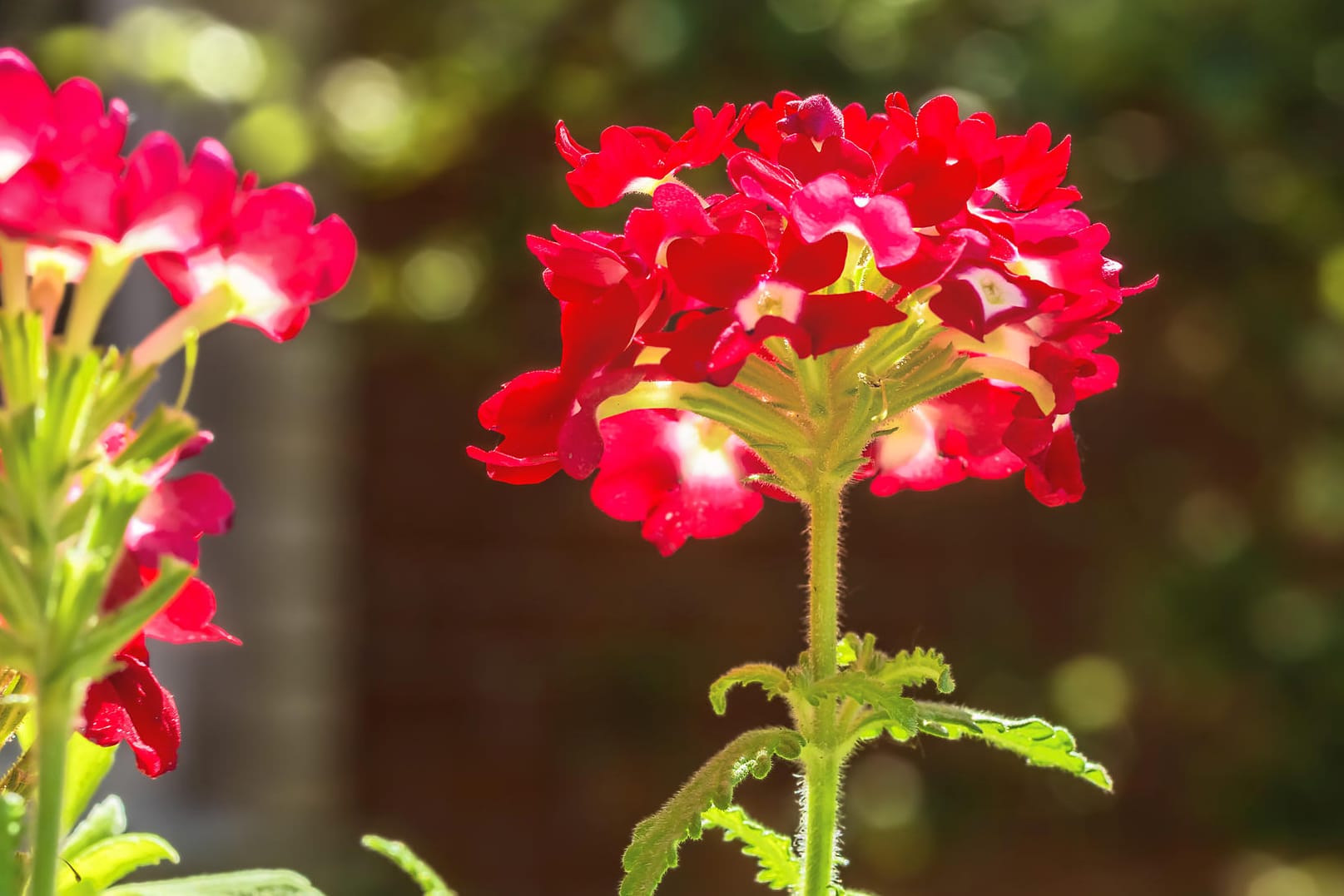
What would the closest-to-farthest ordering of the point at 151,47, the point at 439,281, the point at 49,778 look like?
the point at 49,778
the point at 151,47
the point at 439,281

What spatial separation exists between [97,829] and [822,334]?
320 mm

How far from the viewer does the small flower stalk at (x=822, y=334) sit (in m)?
0.50

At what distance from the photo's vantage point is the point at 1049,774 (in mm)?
3428

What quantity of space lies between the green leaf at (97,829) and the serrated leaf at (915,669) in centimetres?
28

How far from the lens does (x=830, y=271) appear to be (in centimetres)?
50

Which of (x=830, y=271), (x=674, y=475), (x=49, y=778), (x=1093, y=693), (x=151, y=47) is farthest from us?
(x=1093, y=693)

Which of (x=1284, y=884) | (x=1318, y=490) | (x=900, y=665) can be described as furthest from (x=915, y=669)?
(x=1284, y=884)

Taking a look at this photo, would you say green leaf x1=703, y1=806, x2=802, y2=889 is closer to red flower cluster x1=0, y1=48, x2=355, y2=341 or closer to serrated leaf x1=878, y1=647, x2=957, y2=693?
serrated leaf x1=878, y1=647, x2=957, y2=693

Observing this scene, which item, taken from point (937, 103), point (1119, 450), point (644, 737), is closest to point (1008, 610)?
point (1119, 450)

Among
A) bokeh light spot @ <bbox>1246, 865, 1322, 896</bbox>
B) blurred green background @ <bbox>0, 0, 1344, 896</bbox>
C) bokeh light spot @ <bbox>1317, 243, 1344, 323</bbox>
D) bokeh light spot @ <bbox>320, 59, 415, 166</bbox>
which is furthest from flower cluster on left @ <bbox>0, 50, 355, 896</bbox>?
bokeh light spot @ <bbox>1246, 865, 1322, 896</bbox>

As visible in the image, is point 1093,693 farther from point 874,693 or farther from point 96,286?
point 96,286

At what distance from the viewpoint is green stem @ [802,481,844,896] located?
0.52m

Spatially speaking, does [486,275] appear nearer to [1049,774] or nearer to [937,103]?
[1049,774]

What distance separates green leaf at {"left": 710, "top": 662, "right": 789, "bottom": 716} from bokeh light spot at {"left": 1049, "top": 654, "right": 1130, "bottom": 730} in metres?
2.83
